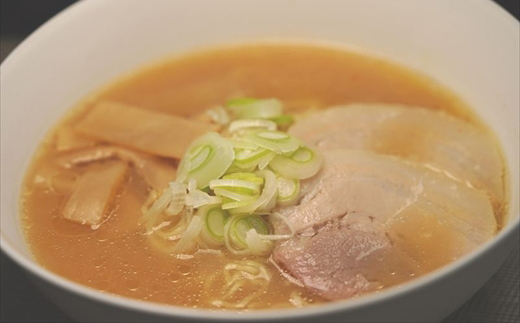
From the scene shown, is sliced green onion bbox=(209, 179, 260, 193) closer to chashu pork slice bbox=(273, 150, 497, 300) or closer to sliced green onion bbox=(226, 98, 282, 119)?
chashu pork slice bbox=(273, 150, 497, 300)

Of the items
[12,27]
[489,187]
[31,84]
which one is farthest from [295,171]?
[12,27]

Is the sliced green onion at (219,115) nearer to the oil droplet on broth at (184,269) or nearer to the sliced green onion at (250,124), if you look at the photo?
the sliced green onion at (250,124)

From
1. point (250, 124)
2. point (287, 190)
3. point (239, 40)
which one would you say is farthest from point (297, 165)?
point (239, 40)

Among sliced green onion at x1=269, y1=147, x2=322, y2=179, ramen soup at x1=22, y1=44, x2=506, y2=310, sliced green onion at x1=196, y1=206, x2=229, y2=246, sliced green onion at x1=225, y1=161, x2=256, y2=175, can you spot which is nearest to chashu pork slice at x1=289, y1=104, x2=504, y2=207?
ramen soup at x1=22, y1=44, x2=506, y2=310

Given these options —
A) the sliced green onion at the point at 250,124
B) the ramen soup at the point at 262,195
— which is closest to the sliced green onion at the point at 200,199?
the ramen soup at the point at 262,195

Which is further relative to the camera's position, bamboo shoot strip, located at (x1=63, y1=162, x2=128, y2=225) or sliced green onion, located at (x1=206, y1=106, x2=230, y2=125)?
sliced green onion, located at (x1=206, y1=106, x2=230, y2=125)

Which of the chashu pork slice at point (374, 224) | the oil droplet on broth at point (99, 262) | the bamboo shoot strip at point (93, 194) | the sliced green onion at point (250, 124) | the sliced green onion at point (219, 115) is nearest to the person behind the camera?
the chashu pork slice at point (374, 224)

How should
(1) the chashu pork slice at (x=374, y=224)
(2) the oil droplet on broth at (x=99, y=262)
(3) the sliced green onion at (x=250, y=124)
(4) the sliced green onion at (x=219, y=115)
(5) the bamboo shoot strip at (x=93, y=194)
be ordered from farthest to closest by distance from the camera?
1. (4) the sliced green onion at (x=219, y=115)
2. (3) the sliced green onion at (x=250, y=124)
3. (5) the bamboo shoot strip at (x=93, y=194)
4. (2) the oil droplet on broth at (x=99, y=262)
5. (1) the chashu pork slice at (x=374, y=224)
